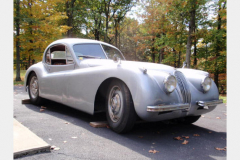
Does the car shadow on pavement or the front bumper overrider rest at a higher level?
the front bumper overrider

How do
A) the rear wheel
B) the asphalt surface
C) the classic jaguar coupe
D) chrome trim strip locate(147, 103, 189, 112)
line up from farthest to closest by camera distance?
1. the rear wheel
2. the classic jaguar coupe
3. chrome trim strip locate(147, 103, 189, 112)
4. the asphalt surface

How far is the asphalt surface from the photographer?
2395 millimetres

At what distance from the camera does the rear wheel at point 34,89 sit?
5093 mm

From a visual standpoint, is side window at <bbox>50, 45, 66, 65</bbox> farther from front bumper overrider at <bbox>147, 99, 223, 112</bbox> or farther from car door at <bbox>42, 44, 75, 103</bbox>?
front bumper overrider at <bbox>147, 99, 223, 112</bbox>

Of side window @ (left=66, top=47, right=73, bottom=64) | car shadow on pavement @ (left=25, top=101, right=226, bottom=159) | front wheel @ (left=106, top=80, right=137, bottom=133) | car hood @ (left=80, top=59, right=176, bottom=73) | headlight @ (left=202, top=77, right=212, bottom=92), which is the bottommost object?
car shadow on pavement @ (left=25, top=101, right=226, bottom=159)

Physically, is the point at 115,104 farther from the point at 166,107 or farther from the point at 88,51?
the point at 88,51

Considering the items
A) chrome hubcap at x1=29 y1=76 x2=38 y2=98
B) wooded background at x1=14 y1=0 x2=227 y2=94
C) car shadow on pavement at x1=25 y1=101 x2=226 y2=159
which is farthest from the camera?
wooded background at x1=14 y1=0 x2=227 y2=94

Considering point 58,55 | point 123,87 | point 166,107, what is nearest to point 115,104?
Answer: point 123,87

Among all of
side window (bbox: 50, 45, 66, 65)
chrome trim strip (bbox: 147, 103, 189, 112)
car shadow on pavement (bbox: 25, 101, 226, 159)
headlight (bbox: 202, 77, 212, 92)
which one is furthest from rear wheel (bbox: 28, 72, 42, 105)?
headlight (bbox: 202, 77, 212, 92)

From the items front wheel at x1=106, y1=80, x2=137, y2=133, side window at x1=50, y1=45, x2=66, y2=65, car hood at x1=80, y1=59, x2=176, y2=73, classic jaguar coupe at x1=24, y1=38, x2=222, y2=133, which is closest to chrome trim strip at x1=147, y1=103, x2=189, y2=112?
classic jaguar coupe at x1=24, y1=38, x2=222, y2=133

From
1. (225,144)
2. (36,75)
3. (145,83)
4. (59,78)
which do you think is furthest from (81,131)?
(36,75)

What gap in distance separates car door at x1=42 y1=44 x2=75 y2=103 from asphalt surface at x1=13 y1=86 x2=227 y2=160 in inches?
18.7

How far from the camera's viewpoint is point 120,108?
3.05 metres

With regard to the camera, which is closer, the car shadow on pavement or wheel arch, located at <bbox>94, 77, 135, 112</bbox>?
the car shadow on pavement
